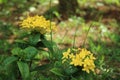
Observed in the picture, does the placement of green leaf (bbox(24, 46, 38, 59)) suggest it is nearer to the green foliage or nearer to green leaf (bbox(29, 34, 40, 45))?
the green foliage

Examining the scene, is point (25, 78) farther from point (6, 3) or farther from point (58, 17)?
point (6, 3)

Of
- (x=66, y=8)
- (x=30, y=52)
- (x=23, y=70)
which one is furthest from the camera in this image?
(x=66, y=8)

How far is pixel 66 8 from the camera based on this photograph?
19.4 ft

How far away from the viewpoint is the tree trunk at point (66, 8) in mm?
5924

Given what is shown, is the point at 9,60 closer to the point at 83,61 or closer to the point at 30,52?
the point at 30,52

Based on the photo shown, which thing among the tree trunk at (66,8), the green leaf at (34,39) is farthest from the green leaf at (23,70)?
the tree trunk at (66,8)

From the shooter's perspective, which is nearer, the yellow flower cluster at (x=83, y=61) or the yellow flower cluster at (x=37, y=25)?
the yellow flower cluster at (x=83, y=61)

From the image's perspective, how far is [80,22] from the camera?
562 centimetres

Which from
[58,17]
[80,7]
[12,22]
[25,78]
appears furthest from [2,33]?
[25,78]

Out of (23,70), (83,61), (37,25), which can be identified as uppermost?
(37,25)

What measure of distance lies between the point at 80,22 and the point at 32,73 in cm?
252

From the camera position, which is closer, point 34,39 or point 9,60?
point 9,60

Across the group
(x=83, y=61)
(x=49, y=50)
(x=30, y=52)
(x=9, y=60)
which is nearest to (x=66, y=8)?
(x=49, y=50)

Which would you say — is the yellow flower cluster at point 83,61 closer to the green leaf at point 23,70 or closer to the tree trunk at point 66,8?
the green leaf at point 23,70
